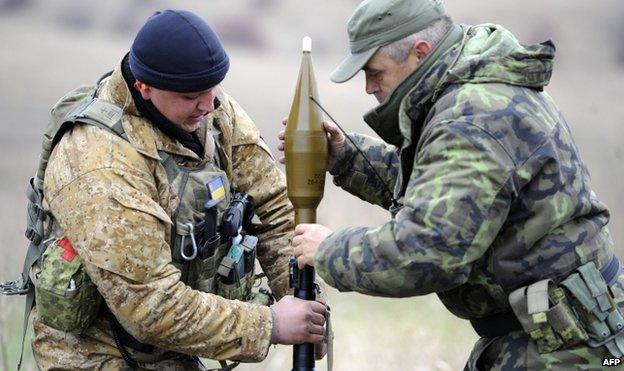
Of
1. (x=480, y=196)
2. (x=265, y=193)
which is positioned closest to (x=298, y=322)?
(x=265, y=193)

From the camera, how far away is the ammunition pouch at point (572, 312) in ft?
13.1

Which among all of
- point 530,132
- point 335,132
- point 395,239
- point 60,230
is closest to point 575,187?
point 530,132

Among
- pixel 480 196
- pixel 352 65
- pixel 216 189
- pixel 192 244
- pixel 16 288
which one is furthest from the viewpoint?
pixel 16 288

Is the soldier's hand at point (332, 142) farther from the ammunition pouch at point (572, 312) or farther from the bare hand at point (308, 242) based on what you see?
the ammunition pouch at point (572, 312)

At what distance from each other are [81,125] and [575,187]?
6.07 ft

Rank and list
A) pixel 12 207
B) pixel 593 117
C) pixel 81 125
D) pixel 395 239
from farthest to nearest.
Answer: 1. pixel 593 117
2. pixel 12 207
3. pixel 81 125
4. pixel 395 239

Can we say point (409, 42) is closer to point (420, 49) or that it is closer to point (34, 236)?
point (420, 49)

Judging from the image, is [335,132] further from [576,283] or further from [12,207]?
[12,207]

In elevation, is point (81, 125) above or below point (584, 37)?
above

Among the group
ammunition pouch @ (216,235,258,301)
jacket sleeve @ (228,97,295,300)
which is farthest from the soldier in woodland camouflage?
jacket sleeve @ (228,97,295,300)

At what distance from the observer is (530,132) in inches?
152

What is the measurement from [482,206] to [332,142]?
4.20ft

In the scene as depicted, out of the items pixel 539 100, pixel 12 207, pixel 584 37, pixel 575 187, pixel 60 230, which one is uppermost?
pixel 539 100

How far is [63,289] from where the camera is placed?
170 inches
